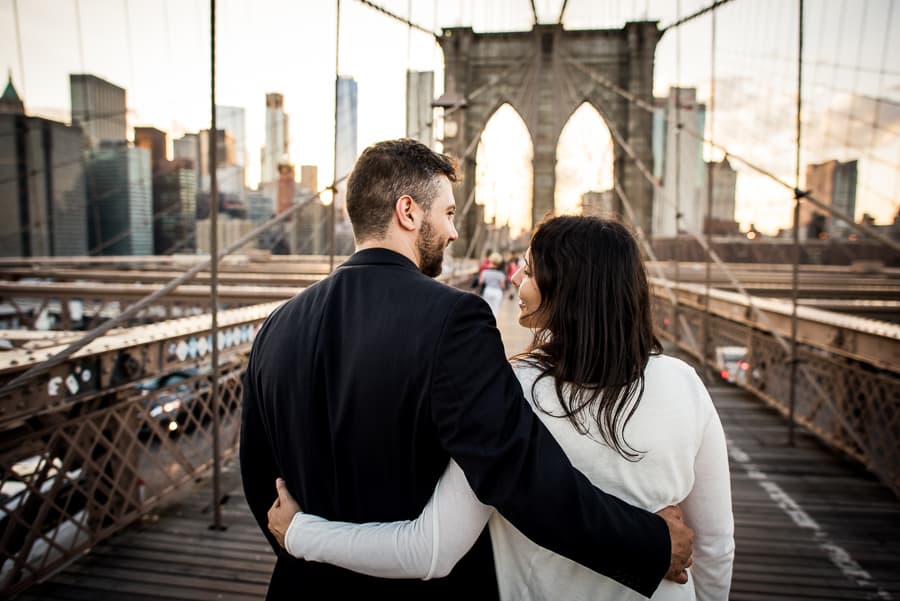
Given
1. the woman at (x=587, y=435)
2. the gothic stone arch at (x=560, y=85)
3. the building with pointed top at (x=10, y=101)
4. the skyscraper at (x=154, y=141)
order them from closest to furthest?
the woman at (x=587, y=435), the building with pointed top at (x=10, y=101), the skyscraper at (x=154, y=141), the gothic stone arch at (x=560, y=85)

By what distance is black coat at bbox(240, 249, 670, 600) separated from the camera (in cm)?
88

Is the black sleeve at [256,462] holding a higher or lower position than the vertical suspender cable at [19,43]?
lower

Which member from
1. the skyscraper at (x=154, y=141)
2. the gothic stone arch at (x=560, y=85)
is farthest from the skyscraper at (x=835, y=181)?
the skyscraper at (x=154, y=141)

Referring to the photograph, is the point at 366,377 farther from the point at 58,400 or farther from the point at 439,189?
the point at 58,400

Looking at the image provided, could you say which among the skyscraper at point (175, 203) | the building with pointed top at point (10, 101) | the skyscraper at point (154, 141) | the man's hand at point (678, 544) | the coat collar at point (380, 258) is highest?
the skyscraper at point (154, 141)

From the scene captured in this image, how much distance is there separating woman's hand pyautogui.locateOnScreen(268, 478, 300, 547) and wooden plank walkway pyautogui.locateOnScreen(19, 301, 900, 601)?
1532 millimetres

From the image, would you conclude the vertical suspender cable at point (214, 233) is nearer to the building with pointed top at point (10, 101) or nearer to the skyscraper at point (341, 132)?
the skyscraper at point (341, 132)

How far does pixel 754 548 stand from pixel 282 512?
2524 millimetres

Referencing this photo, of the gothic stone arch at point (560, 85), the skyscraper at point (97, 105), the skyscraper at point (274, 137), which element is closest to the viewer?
the skyscraper at point (97, 105)

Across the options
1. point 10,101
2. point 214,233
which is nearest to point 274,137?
point 10,101

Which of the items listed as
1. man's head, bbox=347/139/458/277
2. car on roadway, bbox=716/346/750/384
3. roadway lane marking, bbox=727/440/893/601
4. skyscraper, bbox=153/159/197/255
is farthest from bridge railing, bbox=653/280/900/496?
skyscraper, bbox=153/159/197/255

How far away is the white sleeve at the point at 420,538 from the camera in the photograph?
964 millimetres

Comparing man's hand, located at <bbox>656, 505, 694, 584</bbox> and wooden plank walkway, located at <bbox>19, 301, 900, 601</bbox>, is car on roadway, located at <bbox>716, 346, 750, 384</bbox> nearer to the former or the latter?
wooden plank walkway, located at <bbox>19, 301, 900, 601</bbox>

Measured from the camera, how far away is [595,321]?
1046 millimetres
